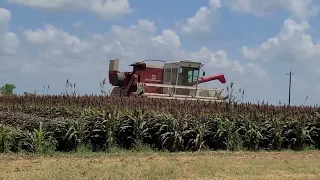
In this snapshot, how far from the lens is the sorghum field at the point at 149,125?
1166 cm

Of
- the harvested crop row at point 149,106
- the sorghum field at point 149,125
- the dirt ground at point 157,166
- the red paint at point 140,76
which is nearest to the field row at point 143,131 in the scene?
the sorghum field at point 149,125

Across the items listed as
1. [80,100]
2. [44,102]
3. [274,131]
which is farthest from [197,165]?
[44,102]

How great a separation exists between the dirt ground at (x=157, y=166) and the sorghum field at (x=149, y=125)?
0.74 m

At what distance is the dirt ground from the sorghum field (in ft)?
2.43

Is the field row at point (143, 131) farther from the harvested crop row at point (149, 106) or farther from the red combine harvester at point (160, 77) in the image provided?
the red combine harvester at point (160, 77)

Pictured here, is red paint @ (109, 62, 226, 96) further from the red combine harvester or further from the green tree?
the green tree

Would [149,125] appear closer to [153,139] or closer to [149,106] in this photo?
[153,139]

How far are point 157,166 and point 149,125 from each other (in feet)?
11.1

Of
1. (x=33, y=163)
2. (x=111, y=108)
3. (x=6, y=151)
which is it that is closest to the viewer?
(x=33, y=163)

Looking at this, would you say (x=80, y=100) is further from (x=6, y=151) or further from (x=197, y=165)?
(x=197, y=165)

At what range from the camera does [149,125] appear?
12.8m

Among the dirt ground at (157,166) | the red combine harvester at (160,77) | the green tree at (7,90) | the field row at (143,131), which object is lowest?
the dirt ground at (157,166)

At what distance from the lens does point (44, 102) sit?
1548cm

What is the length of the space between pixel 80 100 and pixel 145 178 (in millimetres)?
7341
